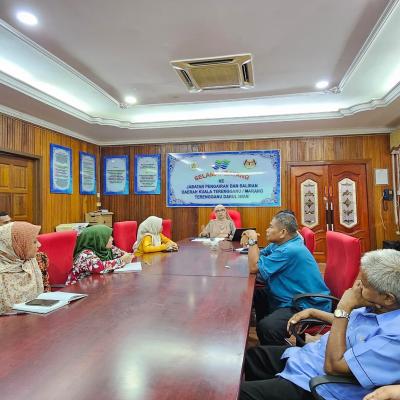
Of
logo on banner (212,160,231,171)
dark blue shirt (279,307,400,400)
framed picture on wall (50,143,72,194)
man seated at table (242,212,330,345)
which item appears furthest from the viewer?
logo on banner (212,160,231,171)

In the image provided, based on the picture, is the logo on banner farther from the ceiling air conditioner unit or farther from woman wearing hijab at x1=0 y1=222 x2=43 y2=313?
woman wearing hijab at x1=0 y1=222 x2=43 y2=313

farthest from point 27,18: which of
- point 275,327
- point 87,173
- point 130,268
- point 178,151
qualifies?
point 178,151

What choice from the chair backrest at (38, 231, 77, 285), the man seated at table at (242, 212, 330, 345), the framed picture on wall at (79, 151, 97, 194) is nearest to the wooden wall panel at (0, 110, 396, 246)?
the framed picture on wall at (79, 151, 97, 194)

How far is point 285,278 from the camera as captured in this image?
2111mm

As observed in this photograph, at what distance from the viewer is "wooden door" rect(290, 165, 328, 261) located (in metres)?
5.61

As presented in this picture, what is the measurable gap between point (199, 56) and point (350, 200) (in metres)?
3.88

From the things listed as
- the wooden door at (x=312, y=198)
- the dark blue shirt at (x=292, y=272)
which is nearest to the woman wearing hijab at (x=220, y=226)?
the wooden door at (x=312, y=198)

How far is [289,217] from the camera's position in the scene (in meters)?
2.27

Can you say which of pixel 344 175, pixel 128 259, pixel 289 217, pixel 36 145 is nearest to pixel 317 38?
pixel 289 217

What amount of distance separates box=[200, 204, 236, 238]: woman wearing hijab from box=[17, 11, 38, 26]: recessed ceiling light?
9.96 feet

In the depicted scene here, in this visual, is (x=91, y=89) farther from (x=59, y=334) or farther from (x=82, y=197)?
(x=59, y=334)

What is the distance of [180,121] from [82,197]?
226 centimetres

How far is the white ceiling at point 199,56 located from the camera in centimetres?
241

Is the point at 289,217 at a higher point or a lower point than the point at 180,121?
lower
